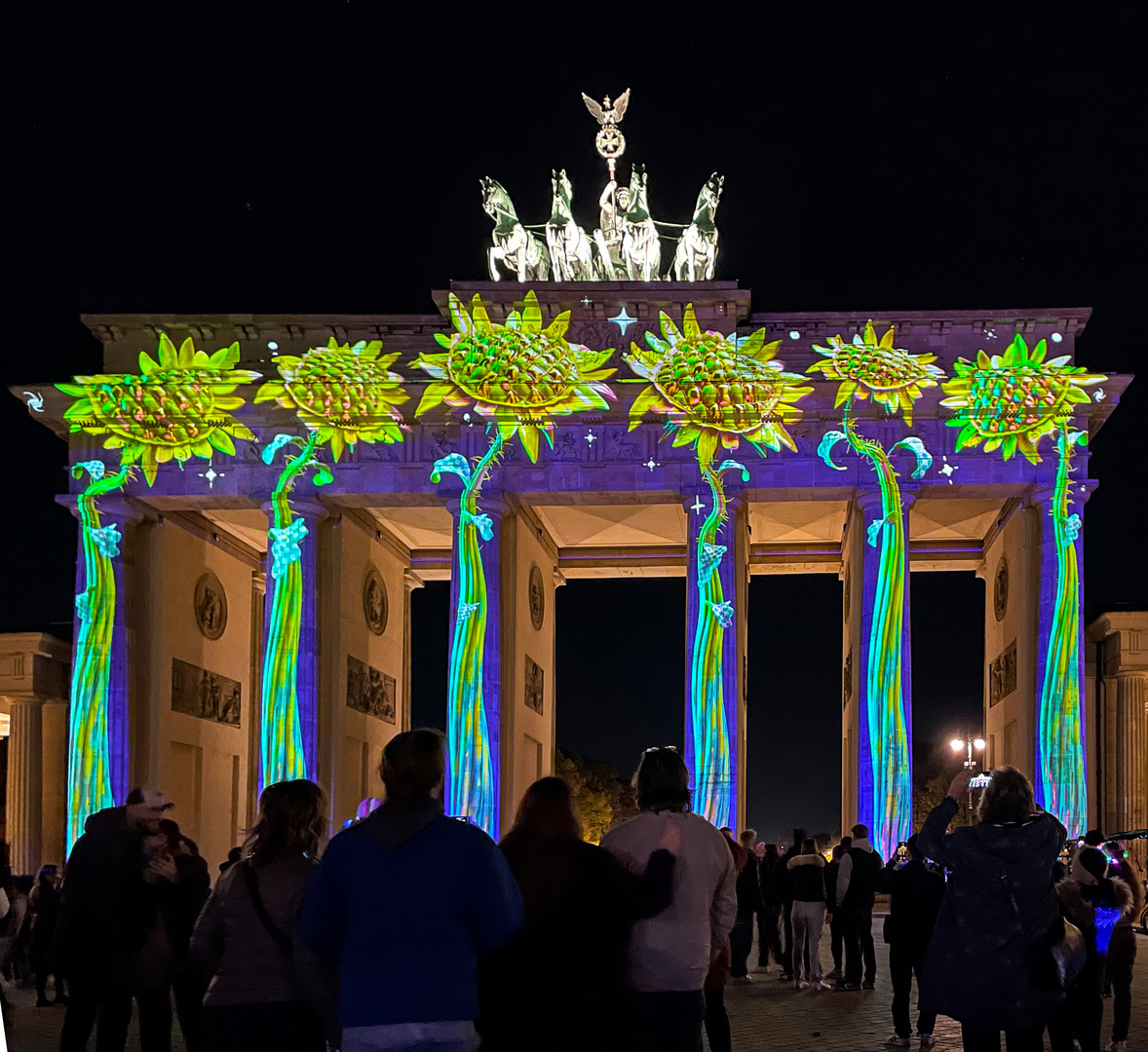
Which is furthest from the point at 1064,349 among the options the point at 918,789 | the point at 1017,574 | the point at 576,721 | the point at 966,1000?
the point at 918,789

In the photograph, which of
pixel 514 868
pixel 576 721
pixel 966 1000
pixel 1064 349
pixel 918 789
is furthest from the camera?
pixel 918 789

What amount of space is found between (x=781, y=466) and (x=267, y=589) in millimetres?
11837

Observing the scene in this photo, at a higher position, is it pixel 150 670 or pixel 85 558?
pixel 85 558

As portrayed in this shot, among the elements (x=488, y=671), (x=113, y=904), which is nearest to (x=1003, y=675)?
(x=488, y=671)

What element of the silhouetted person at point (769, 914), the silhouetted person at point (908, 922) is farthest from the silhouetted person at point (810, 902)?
the silhouetted person at point (908, 922)

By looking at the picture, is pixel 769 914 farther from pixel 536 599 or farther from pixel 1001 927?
pixel 536 599

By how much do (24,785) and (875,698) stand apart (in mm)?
22417

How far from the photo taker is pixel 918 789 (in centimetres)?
8544

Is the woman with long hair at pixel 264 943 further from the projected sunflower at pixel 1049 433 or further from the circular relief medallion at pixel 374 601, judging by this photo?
the circular relief medallion at pixel 374 601

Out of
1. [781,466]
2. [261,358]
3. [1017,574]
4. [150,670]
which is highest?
[261,358]

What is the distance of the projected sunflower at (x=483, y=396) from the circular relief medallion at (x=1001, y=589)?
1139 cm

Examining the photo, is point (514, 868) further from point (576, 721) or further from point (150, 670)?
point (576, 721)

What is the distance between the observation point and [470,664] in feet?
110

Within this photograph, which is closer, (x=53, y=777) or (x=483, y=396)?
(x=483, y=396)
